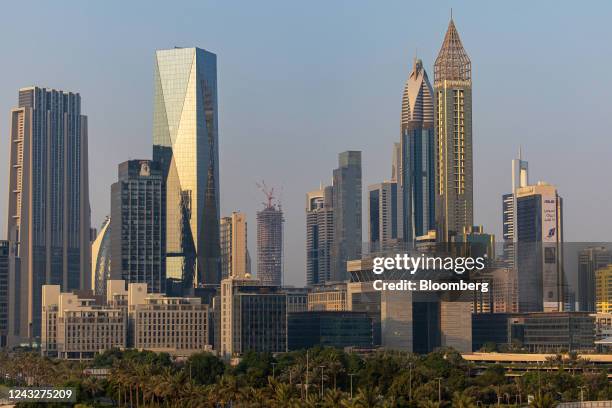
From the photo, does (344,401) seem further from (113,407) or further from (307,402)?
(113,407)

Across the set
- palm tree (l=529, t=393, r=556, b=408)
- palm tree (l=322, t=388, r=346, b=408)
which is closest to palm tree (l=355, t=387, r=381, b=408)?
palm tree (l=322, t=388, r=346, b=408)

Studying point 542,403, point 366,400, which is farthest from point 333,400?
point 542,403

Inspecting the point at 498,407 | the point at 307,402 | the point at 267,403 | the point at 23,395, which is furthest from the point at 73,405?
the point at 498,407

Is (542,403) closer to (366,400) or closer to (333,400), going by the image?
(366,400)

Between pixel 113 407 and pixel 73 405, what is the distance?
32.1 ft

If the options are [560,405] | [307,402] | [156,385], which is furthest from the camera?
[156,385]

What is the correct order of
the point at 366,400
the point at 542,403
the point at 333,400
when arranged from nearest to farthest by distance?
the point at 542,403 < the point at 366,400 < the point at 333,400

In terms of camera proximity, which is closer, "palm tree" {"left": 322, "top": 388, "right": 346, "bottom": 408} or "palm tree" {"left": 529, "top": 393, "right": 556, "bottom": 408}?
"palm tree" {"left": 529, "top": 393, "right": 556, "bottom": 408}

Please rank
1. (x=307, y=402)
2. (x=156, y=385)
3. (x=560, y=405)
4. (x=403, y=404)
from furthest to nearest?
(x=156, y=385), (x=403, y=404), (x=560, y=405), (x=307, y=402)

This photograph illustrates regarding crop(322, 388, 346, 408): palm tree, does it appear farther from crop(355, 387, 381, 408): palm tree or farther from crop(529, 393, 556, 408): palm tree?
crop(529, 393, 556, 408): palm tree

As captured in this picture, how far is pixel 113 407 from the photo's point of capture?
199 metres

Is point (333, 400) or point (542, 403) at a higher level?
point (542, 403)

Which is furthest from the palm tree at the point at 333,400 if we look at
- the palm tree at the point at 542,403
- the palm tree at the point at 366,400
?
the palm tree at the point at 542,403

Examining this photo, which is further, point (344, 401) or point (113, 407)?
point (113, 407)
